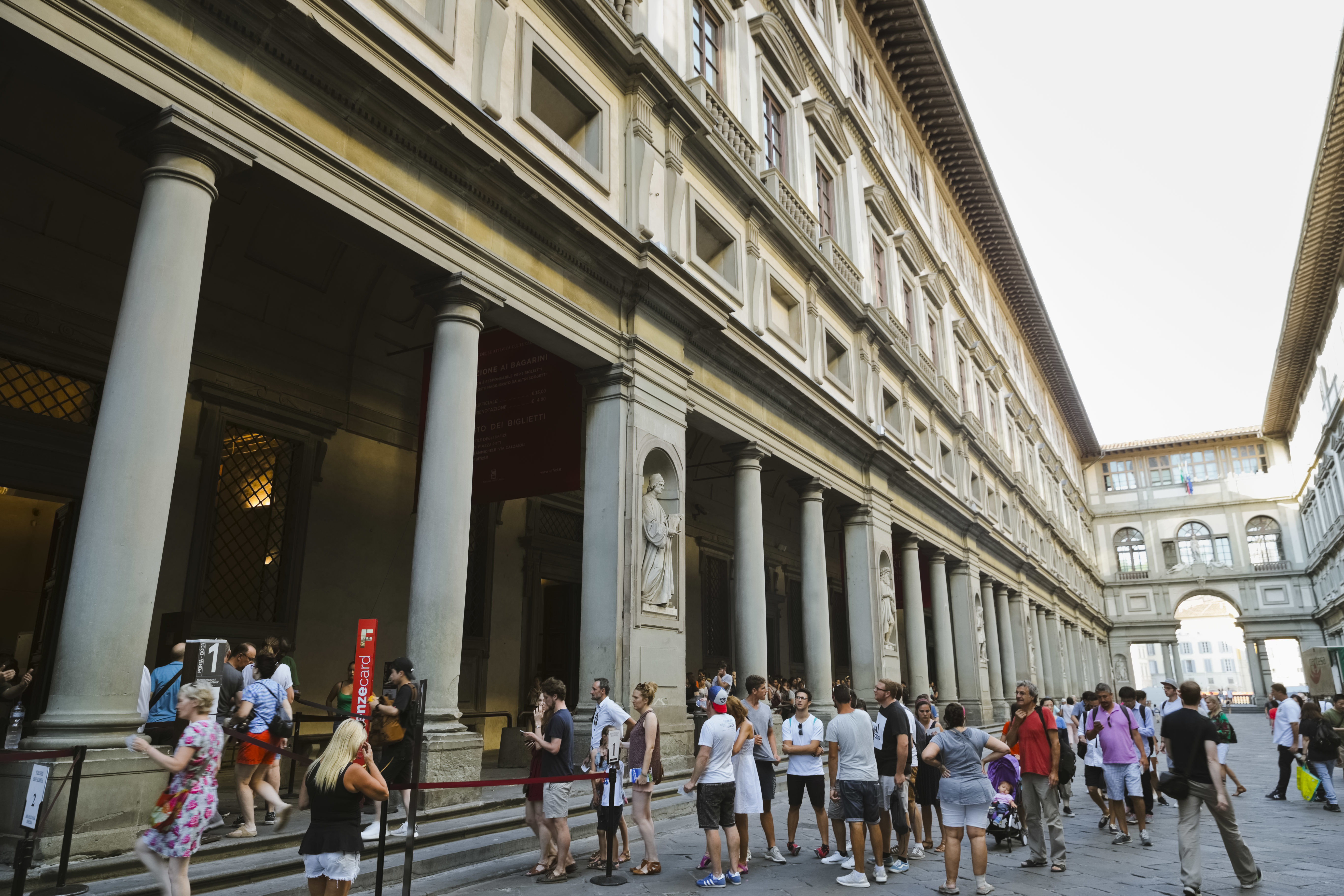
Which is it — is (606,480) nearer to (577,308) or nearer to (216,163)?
(577,308)

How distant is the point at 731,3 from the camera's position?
16.7 metres

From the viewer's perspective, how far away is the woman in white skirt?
25.6 ft

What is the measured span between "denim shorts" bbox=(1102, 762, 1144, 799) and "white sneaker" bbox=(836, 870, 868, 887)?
3.80m

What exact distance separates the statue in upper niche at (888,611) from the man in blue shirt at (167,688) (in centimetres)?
1478

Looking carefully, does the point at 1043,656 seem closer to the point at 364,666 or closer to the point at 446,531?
the point at 446,531

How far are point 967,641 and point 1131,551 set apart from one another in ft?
146

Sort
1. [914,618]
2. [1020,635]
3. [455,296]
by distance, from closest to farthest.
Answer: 1. [455,296]
2. [914,618]
3. [1020,635]

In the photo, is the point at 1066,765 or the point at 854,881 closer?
the point at 854,881

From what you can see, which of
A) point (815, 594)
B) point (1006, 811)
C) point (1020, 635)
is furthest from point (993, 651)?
point (1006, 811)

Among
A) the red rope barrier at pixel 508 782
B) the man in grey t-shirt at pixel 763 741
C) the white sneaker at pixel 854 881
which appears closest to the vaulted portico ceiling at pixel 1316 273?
the man in grey t-shirt at pixel 763 741

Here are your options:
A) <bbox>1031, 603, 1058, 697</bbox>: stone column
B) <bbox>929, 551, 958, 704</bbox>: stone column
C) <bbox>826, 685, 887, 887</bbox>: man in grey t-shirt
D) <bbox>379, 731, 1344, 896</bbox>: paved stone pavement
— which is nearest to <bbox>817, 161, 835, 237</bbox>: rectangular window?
<bbox>929, 551, 958, 704</bbox>: stone column

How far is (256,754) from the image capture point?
7.27 meters

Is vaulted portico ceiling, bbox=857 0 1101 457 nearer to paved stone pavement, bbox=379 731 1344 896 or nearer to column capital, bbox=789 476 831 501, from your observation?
column capital, bbox=789 476 831 501

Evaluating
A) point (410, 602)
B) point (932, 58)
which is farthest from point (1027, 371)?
point (410, 602)
